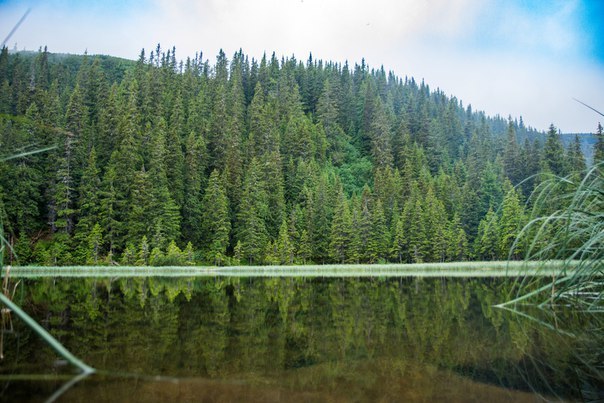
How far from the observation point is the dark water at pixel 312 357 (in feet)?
12.9

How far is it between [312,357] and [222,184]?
55859 mm


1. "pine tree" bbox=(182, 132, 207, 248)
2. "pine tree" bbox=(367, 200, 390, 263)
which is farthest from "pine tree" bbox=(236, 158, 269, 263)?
"pine tree" bbox=(367, 200, 390, 263)

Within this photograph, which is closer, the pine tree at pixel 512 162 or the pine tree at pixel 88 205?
Result: the pine tree at pixel 88 205

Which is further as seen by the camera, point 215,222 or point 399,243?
point 399,243

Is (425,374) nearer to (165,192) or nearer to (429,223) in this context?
(165,192)

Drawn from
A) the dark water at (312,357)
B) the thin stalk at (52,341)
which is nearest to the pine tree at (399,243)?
the dark water at (312,357)

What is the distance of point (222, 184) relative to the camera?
59.9 m

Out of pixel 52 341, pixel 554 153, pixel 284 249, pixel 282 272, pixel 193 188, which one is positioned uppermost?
pixel 554 153

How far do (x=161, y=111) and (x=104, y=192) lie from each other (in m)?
22.5

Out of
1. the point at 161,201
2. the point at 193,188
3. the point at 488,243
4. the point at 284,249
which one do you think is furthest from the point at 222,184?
the point at 488,243

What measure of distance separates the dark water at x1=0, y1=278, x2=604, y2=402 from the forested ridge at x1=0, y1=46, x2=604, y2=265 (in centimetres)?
2871

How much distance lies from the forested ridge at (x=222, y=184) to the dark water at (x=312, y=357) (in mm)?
28708

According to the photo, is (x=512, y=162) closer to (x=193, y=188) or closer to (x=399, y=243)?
(x=399, y=243)

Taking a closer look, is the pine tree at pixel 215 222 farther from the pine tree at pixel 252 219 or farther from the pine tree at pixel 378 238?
the pine tree at pixel 378 238
